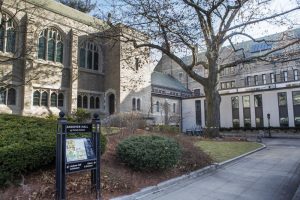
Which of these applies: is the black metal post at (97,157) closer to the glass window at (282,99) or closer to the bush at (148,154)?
the bush at (148,154)

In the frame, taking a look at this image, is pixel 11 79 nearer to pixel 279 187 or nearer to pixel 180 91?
pixel 279 187

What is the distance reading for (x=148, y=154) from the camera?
7.45 m

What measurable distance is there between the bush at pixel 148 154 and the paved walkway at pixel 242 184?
734 millimetres

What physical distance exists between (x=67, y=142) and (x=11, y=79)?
2133cm

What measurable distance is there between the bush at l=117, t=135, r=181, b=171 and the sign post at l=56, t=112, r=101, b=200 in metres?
1.62

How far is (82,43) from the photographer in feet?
100

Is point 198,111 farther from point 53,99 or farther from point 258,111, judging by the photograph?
point 53,99

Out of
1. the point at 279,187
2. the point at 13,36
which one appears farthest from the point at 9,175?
the point at 13,36

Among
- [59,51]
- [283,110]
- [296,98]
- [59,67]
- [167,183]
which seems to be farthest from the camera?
[283,110]

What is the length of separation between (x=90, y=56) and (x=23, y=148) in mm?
26978

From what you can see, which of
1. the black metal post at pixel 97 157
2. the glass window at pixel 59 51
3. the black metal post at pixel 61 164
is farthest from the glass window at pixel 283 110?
the black metal post at pixel 61 164

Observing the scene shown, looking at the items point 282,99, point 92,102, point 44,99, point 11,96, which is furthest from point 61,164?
point 282,99

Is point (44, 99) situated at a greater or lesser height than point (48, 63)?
lesser

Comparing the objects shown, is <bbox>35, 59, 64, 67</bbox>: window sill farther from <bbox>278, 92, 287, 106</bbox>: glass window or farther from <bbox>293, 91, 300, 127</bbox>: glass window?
<bbox>293, 91, 300, 127</bbox>: glass window
